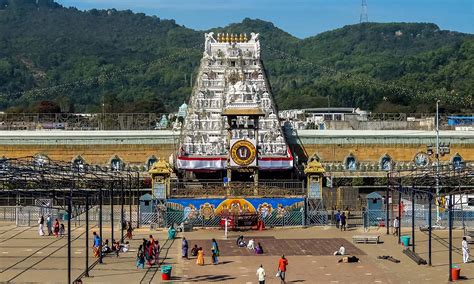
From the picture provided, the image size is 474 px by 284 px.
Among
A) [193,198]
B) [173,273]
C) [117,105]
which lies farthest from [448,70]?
[173,273]

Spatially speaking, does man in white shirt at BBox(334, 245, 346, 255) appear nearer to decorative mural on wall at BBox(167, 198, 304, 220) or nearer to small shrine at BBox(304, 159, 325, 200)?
decorative mural on wall at BBox(167, 198, 304, 220)

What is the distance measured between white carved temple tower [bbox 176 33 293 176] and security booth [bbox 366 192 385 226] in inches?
355

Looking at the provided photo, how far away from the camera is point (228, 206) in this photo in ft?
165

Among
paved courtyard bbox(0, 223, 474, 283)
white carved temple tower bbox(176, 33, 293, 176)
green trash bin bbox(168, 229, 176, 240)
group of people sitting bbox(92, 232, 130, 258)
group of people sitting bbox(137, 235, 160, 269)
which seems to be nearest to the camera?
paved courtyard bbox(0, 223, 474, 283)

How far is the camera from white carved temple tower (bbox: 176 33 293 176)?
58.2m

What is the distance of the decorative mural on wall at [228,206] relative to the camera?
165ft

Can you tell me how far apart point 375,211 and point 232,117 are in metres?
11.7

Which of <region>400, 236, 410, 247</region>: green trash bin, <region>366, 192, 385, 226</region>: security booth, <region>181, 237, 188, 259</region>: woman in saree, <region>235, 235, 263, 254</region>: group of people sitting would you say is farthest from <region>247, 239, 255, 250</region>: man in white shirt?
<region>366, 192, 385, 226</region>: security booth

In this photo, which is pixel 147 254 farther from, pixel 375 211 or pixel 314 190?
pixel 375 211

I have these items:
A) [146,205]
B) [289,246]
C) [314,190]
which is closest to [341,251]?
[289,246]

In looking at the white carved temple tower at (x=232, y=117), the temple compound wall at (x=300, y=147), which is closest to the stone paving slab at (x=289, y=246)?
the white carved temple tower at (x=232, y=117)

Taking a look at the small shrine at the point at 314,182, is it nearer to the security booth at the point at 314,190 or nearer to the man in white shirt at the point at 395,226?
the security booth at the point at 314,190

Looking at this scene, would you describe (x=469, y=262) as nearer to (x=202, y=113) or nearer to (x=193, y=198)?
(x=193, y=198)

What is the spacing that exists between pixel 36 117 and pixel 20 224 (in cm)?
5734
